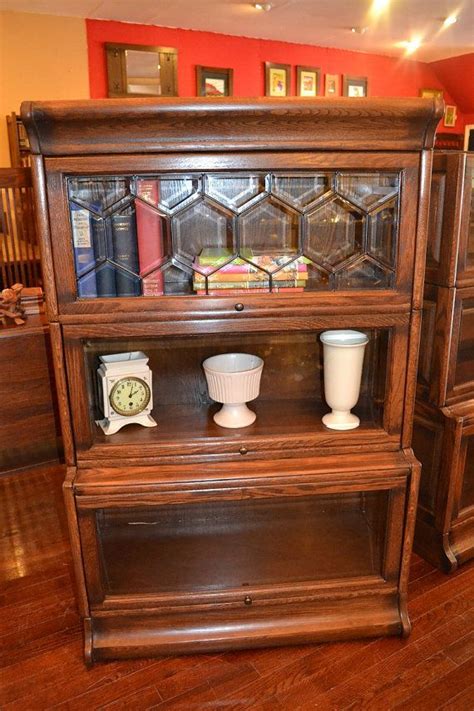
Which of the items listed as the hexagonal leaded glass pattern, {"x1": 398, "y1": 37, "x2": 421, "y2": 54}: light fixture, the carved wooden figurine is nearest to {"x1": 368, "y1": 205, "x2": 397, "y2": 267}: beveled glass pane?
the hexagonal leaded glass pattern

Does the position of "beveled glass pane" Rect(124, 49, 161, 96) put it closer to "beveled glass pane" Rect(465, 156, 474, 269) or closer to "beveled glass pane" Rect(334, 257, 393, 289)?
"beveled glass pane" Rect(465, 156, 474, 269)

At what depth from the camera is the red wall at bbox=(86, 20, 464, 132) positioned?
441 centimetres

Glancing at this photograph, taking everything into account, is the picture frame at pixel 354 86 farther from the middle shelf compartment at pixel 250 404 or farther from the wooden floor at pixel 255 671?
the wooden floor at pixel 255 671

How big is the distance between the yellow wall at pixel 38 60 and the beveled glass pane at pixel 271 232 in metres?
3.50

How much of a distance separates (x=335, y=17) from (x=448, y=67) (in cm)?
232

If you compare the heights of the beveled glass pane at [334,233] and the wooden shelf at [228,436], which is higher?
the beveled glass pane at [334,233]

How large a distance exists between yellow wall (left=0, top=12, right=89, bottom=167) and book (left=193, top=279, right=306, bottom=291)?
11.6 feet

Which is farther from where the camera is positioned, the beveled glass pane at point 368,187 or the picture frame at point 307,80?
the picture frame at point 307,80

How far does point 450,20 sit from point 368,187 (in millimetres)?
4132

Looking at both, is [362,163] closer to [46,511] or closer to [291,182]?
[291,182]

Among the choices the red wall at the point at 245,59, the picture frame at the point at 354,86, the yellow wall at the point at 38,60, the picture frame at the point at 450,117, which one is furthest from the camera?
the picture frame at the point at 450,117

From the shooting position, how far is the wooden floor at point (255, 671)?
1460 millimetres

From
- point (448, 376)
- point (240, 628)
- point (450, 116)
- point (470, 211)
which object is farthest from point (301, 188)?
point (450, 116)

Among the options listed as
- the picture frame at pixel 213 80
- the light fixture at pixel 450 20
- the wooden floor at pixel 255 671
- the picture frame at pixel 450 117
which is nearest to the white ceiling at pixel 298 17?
the light fixture at pixel 450 20
